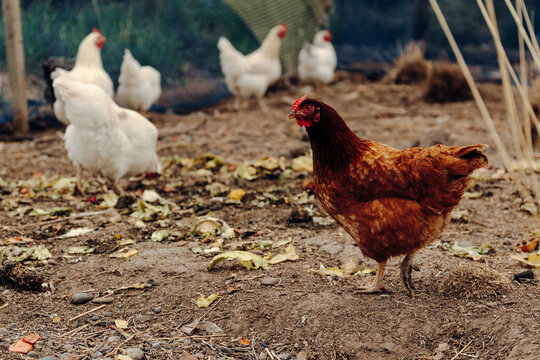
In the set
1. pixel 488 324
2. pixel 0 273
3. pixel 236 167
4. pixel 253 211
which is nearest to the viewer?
pixel 488 324

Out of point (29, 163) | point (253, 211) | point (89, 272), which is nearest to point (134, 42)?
point (29, 163)

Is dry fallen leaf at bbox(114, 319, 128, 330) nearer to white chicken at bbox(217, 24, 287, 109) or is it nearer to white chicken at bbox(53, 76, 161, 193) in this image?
white chicken at bbox(53, 76, 161, 193)

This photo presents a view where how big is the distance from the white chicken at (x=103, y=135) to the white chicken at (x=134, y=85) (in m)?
2.25

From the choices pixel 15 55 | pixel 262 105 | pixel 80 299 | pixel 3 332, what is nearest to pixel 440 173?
pixel 80 299

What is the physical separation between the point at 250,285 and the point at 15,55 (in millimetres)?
4302

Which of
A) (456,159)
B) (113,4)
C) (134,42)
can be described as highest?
(113,4)

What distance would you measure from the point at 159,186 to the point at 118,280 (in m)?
1.84

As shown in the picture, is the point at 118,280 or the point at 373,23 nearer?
the point at 118,280

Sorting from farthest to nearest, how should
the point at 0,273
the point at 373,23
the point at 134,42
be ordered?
the point at 373,23
the point at 134,42
the point at 0,273

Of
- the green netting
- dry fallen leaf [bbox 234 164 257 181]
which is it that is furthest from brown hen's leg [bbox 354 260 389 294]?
the green netting

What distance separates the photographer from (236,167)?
5047 mm

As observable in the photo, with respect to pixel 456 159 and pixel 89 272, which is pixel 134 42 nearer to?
pixel 89 272

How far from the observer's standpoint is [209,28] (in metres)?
8.02

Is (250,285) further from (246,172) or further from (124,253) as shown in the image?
(246,172)
